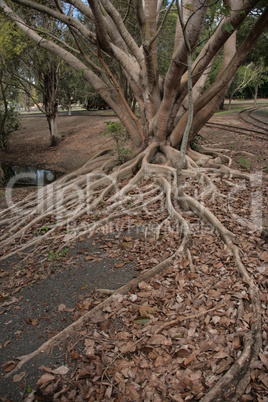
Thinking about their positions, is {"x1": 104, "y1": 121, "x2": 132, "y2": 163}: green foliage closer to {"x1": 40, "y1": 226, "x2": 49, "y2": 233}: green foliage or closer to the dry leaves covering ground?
{"x1": 40, "y1": 226, "x2": 49, "y2": 233}: green foliage

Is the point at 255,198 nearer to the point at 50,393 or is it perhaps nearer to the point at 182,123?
the point at 182,123

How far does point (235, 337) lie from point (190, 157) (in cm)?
548

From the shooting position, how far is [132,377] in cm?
262

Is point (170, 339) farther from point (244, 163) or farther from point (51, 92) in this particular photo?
point (51, 92)

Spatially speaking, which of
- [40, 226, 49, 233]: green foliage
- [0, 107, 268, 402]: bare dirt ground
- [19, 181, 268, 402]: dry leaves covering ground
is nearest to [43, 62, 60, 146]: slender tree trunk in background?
[40, 226, 49, 233]: green foliage

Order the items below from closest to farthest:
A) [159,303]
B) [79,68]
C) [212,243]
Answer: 1. [159,303]
2. [212,243]
3. [79,68]

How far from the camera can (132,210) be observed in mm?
→ 5426

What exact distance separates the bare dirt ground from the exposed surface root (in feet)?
0.31

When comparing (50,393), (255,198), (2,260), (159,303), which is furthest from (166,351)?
(255,198)

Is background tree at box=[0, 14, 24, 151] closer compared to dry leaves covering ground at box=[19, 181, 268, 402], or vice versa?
dry leaves covering ground at box=[19, 181, 268, 402]

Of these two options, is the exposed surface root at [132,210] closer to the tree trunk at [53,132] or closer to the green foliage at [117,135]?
the green foliage at [117,135]

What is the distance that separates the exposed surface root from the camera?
2.88m

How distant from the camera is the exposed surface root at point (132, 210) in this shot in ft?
9.44

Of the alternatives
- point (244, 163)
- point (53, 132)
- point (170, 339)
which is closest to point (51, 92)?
point (53, 132)
